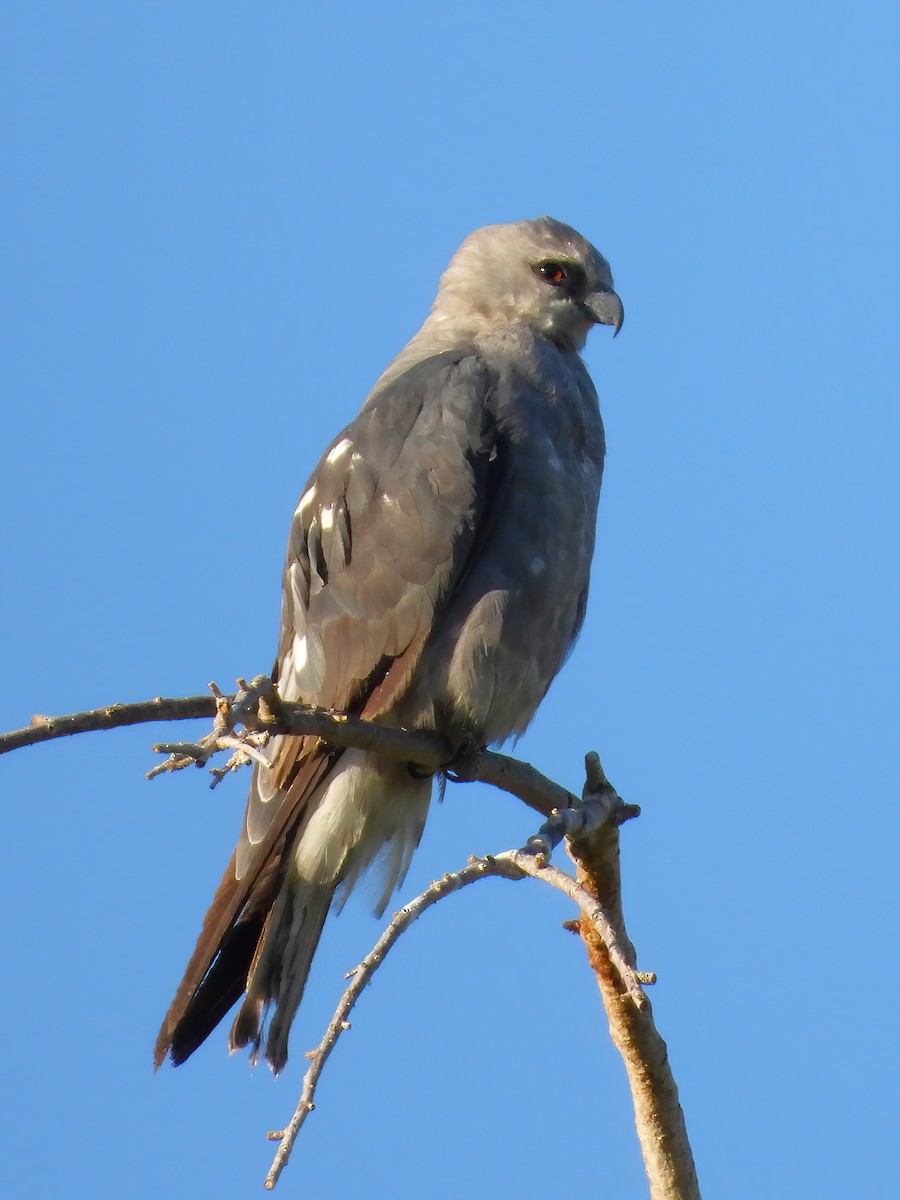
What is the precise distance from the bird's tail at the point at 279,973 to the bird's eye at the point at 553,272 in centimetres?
242

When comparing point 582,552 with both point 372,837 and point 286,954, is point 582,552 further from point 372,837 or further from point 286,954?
point 286,954

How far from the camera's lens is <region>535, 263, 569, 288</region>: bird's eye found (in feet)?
17.5

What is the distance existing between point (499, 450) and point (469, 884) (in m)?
1.75

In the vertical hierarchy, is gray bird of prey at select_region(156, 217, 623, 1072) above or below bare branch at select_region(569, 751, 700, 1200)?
above

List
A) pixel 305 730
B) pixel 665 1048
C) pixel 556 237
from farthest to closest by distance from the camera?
1. pixel 556 237
2. pixel 665 1048
3. pixel 305 730

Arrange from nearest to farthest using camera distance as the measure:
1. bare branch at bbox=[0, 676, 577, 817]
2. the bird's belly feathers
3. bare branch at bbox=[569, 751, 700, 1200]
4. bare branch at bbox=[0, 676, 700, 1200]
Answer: bare branch at bbox=[0, 676, 577, 817] → bare branch at bbox=[0, 676, 700, 1200] → bare branch at bbox=[569, 751, 700, 1200] → the bird's belly feathers

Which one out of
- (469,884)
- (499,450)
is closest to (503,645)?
(499,450)

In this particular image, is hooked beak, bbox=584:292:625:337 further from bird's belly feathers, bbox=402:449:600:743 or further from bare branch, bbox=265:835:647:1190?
→ bare branch, bbox=265:835:647:1190

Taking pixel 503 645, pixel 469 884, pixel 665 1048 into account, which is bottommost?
pixel 665 1048

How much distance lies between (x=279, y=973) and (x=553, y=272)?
8.99 feet

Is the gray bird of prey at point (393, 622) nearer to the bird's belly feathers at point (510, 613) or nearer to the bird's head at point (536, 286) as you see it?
the bird's belly feathers at point (510, 613)

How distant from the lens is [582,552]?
14.9 ft

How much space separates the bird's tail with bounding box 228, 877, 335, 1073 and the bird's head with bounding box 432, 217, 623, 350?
7.16 ft

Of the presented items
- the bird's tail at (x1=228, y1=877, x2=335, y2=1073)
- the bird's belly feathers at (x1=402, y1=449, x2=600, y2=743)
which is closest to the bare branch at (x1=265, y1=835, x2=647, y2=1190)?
the bird's belly feathers at (x1=402, y1=449, x2=600, y2=743)
